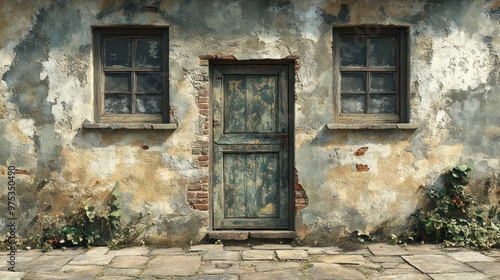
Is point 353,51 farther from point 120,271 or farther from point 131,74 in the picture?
point 120,271

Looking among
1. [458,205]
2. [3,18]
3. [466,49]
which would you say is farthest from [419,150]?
[3,18]

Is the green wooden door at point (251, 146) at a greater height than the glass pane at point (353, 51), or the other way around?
the glass pane at point (353, 51)

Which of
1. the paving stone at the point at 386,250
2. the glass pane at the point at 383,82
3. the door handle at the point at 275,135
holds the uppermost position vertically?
the glass pane at the point at 383,82

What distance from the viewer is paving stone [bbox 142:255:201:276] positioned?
4.77 m

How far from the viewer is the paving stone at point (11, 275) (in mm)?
4508

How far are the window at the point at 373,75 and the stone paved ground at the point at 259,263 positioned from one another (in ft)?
5.15

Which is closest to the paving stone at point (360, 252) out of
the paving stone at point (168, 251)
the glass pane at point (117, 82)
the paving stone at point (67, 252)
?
the paving stone at point (168, 251)

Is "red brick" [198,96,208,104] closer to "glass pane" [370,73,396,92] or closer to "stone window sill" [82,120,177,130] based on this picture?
"stone window sill" [82,120,177,130]

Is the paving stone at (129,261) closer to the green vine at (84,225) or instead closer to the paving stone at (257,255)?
the green vine at (84,225)

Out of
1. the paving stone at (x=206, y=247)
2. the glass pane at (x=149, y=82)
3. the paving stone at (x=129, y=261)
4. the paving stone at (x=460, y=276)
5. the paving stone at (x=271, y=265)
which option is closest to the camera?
the paving stone at (x=460, y=276)

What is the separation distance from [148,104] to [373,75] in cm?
270

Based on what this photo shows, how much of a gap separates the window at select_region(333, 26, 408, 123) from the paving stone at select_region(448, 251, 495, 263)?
166 centimetres

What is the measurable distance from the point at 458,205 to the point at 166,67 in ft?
12.2

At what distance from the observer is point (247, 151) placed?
6.18 metres
